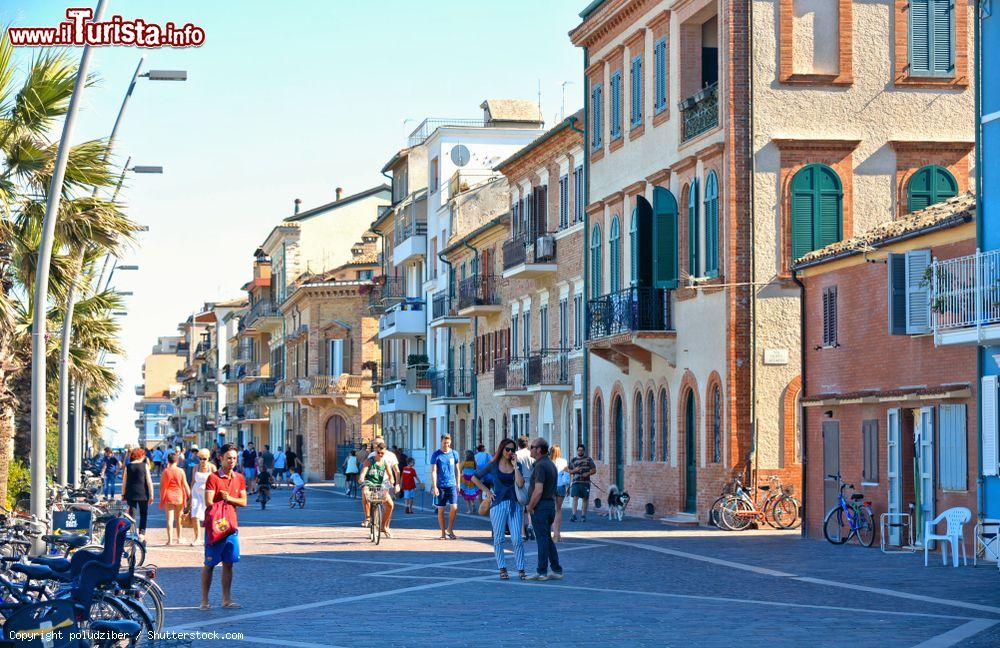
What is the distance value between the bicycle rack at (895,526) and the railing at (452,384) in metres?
33.4

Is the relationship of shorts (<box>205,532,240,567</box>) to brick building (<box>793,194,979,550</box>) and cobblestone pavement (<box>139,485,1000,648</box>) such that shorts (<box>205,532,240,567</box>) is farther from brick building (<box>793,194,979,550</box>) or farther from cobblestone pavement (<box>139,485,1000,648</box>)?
brick building (<box>793,194,979,550</box>)

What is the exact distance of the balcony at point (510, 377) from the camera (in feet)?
168

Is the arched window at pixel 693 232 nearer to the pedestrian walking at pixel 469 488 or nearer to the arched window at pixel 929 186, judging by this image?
the arched window at pixel 929 186

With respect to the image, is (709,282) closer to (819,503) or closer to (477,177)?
(819,503)

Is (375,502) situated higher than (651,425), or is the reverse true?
(651,425)

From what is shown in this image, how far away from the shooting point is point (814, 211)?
112 feet

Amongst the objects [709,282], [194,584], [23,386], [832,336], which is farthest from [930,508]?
[23,386]

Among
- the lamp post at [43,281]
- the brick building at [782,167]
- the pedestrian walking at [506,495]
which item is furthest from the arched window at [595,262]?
the lamp post at [43,281]

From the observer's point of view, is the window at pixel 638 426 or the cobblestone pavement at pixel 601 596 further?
the window at pixel 638 426

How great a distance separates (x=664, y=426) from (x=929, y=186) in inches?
322

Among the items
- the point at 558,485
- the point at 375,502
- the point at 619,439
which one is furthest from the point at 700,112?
the point at 375,502

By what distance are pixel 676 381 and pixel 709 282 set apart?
3.50 meters

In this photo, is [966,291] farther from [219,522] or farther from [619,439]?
[619,439]

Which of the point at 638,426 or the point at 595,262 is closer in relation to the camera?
the point at 638,426
